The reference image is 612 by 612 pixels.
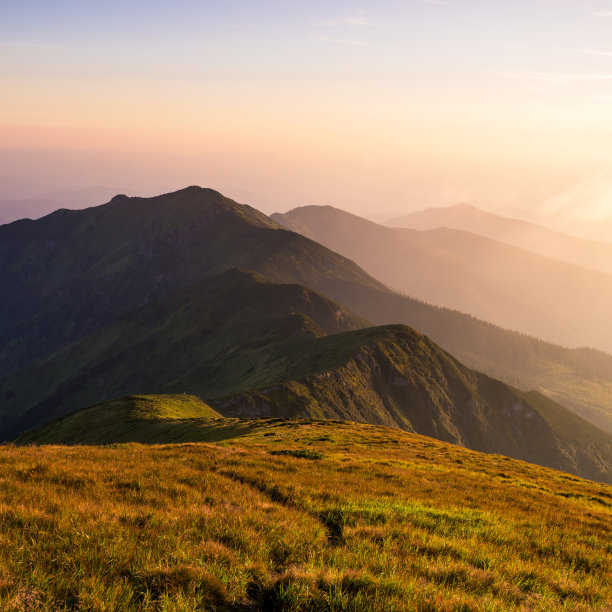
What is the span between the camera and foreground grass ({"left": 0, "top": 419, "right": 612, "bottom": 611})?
6047 millimetres

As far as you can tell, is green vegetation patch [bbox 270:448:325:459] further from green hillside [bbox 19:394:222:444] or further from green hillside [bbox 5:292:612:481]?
green hillside [bbox 5:292:612:481]

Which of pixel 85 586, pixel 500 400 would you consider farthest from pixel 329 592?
Result: pixel 500 400

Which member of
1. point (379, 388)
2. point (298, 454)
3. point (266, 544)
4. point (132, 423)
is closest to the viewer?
point (266, 544)

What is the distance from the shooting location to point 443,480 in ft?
69.5

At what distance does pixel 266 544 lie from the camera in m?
7.90

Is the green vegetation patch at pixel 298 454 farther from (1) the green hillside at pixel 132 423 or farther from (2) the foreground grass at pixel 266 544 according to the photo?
(1) the green hillside at pixel 132 423

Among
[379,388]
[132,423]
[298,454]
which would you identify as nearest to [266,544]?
[298,454]

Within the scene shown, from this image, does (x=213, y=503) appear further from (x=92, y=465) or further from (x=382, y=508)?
(x=92, y=465)

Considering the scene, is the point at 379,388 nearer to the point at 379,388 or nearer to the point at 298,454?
the point at 379,388

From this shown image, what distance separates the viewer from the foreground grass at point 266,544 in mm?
6047

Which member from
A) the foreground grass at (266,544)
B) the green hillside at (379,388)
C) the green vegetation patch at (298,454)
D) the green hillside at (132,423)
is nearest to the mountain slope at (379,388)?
the green hillside at (379,388)

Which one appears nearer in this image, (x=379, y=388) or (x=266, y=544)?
(x=266, y=544)

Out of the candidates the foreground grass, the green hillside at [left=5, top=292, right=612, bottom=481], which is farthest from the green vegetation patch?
the green hillside at [left=5, top=292, right=612, bottom=481]

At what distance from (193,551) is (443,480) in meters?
Result: 17.4
